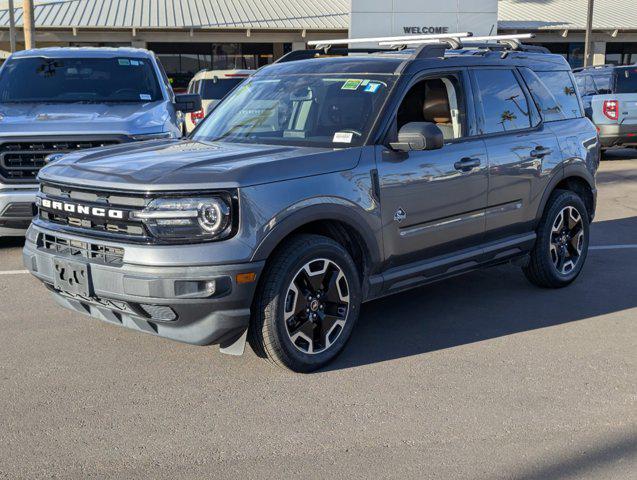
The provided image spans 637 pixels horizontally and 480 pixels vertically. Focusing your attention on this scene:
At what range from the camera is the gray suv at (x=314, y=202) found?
4355 mm

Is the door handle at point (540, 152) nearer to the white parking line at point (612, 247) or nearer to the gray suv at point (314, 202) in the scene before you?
the gray suv at point (314, 202)

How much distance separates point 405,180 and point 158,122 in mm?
3769

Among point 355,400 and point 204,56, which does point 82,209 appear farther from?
point 204,56

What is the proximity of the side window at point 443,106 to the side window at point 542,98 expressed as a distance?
38.7 inches

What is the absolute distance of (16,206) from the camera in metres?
7.63

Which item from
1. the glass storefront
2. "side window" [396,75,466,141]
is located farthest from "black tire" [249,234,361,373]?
the glass storefront

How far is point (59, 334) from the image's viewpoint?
18.2 ft

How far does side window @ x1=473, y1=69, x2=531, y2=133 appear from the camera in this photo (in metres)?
6.01

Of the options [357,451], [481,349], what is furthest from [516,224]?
[357,451]

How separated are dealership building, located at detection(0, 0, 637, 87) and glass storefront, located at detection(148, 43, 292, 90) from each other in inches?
1.6

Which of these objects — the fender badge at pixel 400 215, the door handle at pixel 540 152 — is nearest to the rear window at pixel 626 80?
the door handle at pixel 540 152

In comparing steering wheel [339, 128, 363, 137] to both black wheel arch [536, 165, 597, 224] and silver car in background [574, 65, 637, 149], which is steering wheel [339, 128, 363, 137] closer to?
black wheel arch [536, 165, 597, 224]

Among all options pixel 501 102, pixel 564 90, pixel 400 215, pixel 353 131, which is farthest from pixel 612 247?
pixel 353 131

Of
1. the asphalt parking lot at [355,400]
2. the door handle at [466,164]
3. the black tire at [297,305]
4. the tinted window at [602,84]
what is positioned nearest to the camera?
the asphalt parking lot at [355,400]
